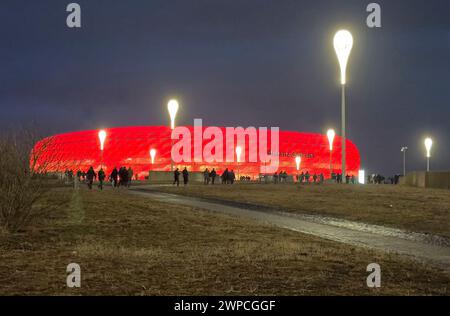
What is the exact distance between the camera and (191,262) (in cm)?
948

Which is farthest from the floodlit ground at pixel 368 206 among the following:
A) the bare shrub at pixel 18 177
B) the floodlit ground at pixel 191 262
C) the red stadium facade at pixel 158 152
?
the red stadium facade at pixel 158 152

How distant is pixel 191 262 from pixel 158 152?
99758 millimetres

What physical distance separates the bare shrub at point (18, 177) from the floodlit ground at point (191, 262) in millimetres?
522

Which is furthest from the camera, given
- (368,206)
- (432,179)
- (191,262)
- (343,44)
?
(432,179)

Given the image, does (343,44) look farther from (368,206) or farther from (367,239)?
(367,239)

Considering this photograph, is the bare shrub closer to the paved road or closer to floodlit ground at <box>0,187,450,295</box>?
floodlit ground at <box>0,187,450,295</box>

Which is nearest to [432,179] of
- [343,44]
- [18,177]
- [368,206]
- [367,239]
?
[343,44]

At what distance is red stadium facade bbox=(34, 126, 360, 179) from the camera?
106 metres

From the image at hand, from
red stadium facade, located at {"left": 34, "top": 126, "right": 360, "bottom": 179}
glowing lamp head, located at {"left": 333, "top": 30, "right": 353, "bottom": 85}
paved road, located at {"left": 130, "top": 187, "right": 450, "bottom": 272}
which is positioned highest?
glowing lamp head, located at {"left": 333, "top": 30, "right": 353, "bottom": 85}

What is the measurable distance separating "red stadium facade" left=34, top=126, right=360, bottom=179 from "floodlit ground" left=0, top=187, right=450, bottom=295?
8718 cm

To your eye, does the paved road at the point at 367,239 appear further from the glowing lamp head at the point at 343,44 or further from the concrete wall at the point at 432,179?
the concrete wall at the point at 432,179

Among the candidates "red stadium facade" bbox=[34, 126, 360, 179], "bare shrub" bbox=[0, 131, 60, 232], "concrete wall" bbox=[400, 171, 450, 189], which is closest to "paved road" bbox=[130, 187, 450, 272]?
"bare shrub" bbox=[0, 131, 60, 232]

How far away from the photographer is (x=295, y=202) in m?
25.3
